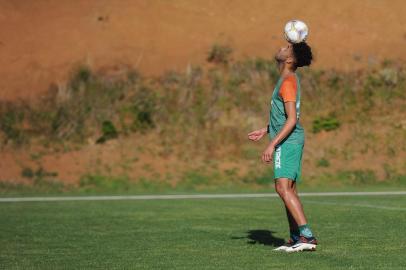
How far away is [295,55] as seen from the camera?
11555mm

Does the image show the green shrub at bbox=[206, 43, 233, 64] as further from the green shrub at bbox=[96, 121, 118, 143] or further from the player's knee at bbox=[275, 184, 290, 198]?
the player's knee at bbox=[275, 184, 290, 198]

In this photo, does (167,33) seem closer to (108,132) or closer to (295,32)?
(108,132)

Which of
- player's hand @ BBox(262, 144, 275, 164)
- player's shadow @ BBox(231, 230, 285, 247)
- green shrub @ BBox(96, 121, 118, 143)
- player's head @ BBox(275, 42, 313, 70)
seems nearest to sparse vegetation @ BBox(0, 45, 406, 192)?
green shrub @ BBox(96, 121, 118, 143)

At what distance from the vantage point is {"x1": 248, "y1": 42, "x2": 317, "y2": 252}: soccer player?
11.2 metres

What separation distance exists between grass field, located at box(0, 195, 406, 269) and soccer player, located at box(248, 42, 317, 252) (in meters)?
0.34

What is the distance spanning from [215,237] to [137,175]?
22.3 meters

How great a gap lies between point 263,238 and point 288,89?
9.50 feet

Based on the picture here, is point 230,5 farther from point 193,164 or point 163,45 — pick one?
point 193,164

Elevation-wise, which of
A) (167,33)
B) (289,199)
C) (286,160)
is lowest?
(289,199)

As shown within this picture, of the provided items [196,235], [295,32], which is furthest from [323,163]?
[295,32]

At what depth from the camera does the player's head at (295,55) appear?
11.5 metres

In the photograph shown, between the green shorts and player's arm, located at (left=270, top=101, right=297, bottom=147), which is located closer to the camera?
player's arm, located at (left=270, top=101, right=297, bottom=147)

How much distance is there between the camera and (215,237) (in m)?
13.8

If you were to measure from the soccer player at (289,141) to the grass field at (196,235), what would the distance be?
13.5 inches
